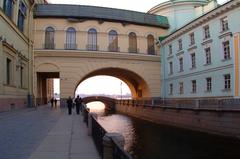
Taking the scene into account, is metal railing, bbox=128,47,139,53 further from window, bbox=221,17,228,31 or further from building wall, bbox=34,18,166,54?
window, bbox=221,17,228,31

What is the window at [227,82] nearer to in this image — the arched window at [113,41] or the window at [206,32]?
the window at [206,32]

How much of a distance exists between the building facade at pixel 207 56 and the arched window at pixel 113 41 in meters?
5.62

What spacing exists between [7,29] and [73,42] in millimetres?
12584

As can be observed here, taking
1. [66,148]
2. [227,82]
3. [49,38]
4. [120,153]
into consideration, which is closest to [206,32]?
[227,82]

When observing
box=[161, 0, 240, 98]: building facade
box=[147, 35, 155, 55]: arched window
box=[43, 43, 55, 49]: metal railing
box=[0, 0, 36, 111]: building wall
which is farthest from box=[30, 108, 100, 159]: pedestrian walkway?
box=[147, 35, 155, 55]: arched window

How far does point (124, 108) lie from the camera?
141 ft

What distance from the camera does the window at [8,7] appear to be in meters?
21.9

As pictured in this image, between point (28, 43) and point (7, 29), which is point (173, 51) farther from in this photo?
point (7, 29)

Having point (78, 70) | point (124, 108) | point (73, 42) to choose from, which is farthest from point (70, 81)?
point (124, 108)

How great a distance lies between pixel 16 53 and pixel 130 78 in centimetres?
2030

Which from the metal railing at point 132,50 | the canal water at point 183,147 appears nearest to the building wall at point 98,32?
the metal railing at point 132,50

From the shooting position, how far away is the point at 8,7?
22.8 meters

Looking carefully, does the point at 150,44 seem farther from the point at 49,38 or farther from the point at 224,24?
→ the point at 224,24

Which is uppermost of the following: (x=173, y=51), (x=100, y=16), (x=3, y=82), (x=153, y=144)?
(x=100, y=16)
